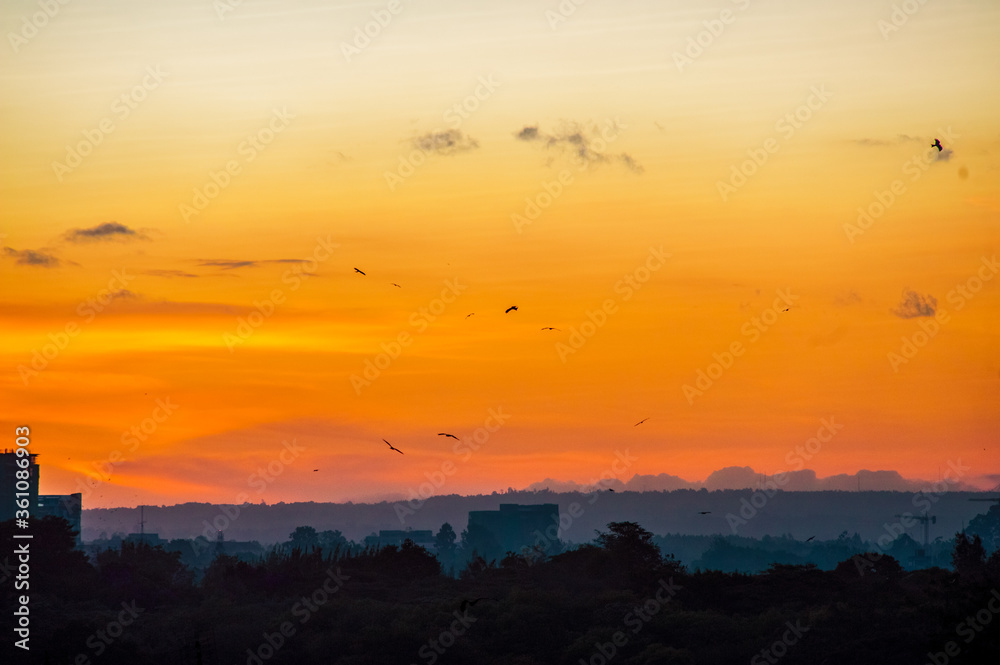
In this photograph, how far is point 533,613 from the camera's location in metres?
77.5

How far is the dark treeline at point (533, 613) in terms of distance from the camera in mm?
68875

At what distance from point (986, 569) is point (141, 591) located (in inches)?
2582

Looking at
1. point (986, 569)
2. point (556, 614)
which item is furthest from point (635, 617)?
point (986, 569)

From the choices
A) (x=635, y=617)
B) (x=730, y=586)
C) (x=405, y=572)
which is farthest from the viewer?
(x=405, y=572)

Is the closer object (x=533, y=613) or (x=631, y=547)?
(x=533, y=613)

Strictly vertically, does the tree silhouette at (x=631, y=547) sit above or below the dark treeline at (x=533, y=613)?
above

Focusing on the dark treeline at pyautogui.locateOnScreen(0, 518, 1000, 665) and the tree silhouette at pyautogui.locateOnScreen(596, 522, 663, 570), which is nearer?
the dark treeline at pyautogui.locateOnScreen(0, 518, 1000, 665)

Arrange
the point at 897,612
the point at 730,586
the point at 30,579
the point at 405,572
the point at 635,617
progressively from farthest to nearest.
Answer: the point at 405,572
the point at 30,579
the point at 730,586
the point at 635,617
the point at 897,612

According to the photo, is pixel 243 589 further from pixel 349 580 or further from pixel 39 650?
pixel 39 650

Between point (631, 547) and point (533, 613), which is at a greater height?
point (631, 547)

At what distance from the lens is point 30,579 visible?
9331 centimetres

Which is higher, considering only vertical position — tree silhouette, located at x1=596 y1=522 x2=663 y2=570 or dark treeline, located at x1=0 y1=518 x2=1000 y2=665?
tree silhouette, located at x1=596 y1=522 x2=663 y2=570

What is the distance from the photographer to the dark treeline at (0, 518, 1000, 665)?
6888cm

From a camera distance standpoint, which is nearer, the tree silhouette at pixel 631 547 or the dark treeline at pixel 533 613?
the dark treeline at pixel 533 613
